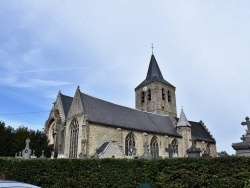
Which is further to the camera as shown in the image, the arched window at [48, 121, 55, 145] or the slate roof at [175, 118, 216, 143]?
the slate roof at [175, 118, 216, 143]

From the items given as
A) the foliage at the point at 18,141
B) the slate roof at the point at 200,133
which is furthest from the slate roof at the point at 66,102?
the slate roof at the point at 200,133

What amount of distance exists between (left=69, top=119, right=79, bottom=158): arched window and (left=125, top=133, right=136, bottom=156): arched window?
5.29 meters

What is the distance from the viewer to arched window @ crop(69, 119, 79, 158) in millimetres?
23541

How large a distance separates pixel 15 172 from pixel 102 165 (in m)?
4.29

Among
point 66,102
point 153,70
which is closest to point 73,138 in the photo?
point 66,102

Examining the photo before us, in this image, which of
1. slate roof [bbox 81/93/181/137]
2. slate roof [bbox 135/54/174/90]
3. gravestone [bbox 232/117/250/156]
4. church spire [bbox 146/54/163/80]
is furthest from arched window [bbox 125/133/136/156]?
church spire [bbox 146/54/163/80]

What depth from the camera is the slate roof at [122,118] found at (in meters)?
24.2

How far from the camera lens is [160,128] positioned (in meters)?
29.8

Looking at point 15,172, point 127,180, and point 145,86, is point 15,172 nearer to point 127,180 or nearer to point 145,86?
point 127,180

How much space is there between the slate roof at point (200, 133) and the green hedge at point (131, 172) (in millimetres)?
25728

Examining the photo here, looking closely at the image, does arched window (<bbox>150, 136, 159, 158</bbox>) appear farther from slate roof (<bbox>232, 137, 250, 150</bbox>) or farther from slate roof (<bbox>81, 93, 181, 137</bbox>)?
slate roof (<bbox>232, 137, 250, 150</bbox>)

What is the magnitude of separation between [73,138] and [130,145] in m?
6.08

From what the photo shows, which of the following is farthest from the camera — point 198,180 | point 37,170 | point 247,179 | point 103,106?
point 103,106

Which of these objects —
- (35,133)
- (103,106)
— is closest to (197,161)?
(103,106)
